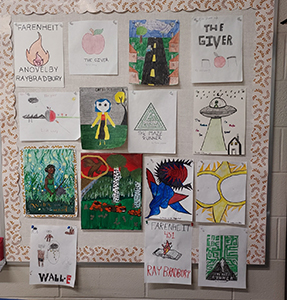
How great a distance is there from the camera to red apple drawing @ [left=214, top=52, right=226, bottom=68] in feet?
3.39

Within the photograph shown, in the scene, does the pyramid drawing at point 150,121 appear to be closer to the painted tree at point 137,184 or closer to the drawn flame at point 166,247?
the painted tree at point 137,184

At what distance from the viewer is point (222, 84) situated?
3.45ft

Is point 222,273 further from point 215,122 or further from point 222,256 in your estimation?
point 215,122

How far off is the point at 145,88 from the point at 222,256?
0.79 m

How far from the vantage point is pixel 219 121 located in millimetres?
1057

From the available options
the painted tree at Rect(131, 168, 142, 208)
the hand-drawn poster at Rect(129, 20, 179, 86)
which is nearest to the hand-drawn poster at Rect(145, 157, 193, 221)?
→ the painted tree at Rect(131, 168, 142, 208)

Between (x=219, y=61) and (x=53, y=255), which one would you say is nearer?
(x=219, y=61)

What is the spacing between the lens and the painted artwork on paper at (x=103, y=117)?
1.06 meters

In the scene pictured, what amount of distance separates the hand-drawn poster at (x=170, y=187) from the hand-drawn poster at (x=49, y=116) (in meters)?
0.36

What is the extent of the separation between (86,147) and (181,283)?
72 cm

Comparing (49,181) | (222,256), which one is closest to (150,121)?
(49,181)

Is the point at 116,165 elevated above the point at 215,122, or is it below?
below

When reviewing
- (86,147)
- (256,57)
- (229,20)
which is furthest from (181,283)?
(229,20)

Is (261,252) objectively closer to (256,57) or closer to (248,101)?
(248,101)
